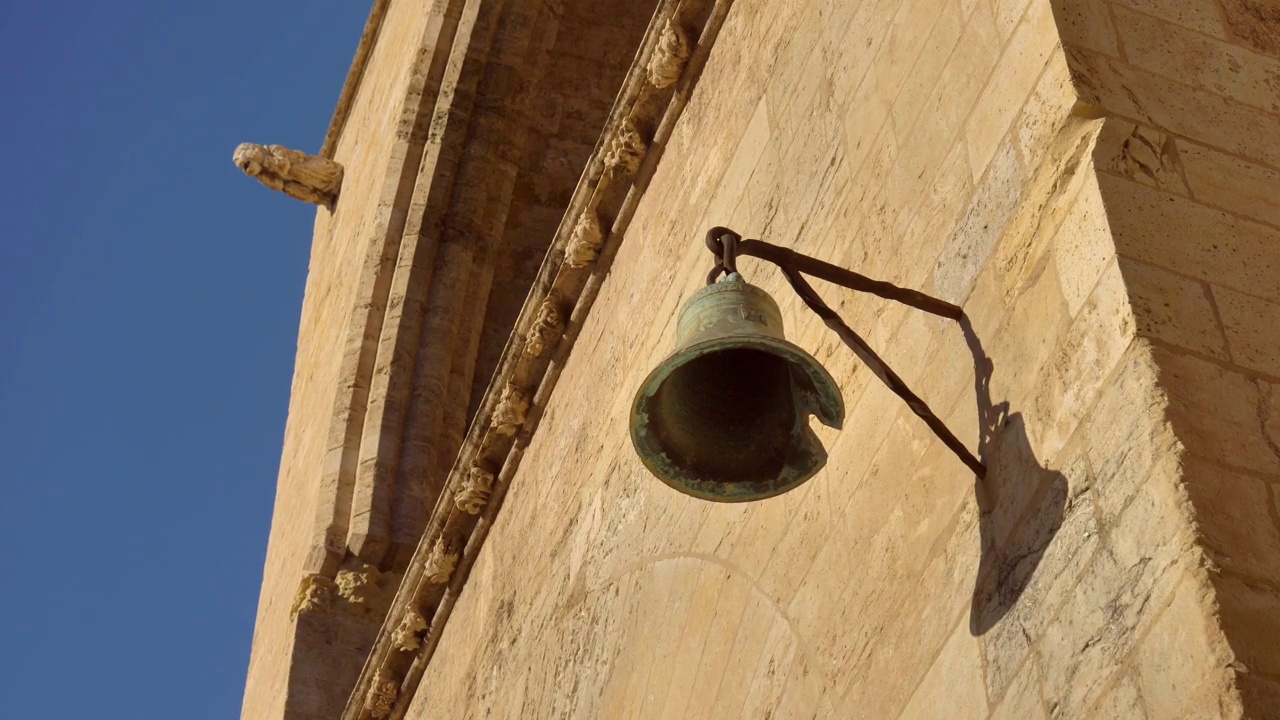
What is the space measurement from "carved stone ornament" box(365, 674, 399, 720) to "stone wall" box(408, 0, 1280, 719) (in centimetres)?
167

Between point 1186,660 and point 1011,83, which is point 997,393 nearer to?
point 1011,83

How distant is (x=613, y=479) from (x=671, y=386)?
1.43m

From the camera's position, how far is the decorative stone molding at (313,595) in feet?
26.1

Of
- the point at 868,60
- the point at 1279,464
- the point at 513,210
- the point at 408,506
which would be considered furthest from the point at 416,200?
the point at 1279,464

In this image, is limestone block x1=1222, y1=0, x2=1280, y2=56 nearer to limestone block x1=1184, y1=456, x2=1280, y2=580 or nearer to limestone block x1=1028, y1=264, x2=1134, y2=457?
limestone block x1=1028, y1=264, x2=1134, y2=457

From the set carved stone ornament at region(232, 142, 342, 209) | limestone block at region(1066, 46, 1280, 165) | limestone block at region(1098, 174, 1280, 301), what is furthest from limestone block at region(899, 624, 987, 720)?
carved stone ornament at region(232, 142, 342, 209)

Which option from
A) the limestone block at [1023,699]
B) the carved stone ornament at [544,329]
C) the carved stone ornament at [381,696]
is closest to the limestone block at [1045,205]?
the limestone block at [1023,699]

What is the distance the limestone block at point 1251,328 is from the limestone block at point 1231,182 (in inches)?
7.8

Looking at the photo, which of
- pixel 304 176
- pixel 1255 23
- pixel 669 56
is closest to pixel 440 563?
pixel 669 56

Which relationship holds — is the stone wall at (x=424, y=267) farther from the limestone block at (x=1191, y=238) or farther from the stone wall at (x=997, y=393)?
the limestone block at (x=1191, y=238)

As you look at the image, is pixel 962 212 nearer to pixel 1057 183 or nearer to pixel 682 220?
pixel 1057 183

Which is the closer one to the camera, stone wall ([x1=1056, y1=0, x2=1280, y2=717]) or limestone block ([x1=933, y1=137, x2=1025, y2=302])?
stone wall ([x1=1056, y1=0, x2=1280, y2=717])

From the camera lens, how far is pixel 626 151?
196 inches

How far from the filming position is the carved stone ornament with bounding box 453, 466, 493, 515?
5.60 metres
